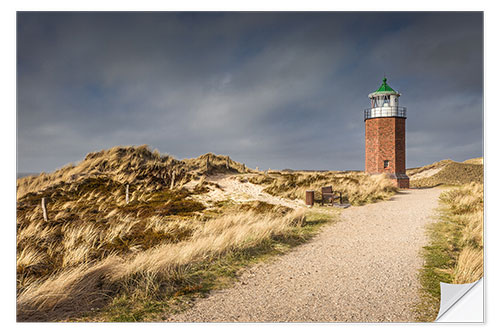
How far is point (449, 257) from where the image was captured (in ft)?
15.0

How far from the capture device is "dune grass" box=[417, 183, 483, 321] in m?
3.24

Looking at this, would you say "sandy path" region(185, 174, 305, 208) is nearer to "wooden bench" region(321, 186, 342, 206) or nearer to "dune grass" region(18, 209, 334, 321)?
"wooden bench" region(321, 186, 342, 206)

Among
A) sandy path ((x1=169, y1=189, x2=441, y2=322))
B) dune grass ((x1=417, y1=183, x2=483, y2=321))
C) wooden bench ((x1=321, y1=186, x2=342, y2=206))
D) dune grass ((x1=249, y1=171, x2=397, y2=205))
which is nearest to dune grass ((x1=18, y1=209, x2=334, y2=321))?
sandy path ((x1=169, y1=189, x2=441, y2=322))

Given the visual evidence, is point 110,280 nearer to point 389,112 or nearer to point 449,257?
point 449,257

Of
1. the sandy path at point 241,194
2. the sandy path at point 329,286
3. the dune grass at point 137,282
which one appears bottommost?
the sandy path at point 329,286

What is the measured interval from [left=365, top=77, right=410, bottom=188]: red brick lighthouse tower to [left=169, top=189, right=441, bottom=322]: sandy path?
41.0 feet

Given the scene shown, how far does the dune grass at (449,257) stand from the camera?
127 inches

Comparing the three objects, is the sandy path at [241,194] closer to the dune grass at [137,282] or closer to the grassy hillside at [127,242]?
the grassy hillside at [127,242]

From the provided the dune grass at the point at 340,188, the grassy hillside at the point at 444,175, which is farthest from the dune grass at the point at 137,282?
the grassy hillside at the point at 444,175

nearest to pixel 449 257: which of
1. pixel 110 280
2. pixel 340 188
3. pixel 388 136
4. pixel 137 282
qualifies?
pixel 137 282

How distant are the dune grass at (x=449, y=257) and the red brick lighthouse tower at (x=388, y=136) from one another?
10.3m

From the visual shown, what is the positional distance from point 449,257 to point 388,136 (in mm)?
14366

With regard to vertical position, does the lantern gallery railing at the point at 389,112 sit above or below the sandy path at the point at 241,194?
above
